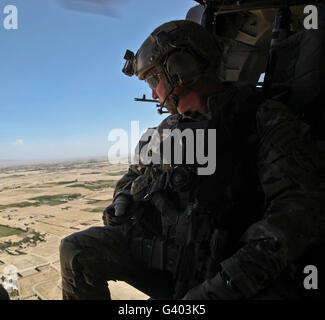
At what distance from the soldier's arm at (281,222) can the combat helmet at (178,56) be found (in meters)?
0.69

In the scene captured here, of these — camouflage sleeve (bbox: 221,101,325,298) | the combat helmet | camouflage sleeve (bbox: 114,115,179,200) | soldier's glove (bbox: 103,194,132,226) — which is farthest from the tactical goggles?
camouflage sleeve (bbox: 221,101,325,298)


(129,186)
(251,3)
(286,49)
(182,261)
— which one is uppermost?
(251,3)

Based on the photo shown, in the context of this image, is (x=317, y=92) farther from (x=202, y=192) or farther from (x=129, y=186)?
(x=129, y=186)

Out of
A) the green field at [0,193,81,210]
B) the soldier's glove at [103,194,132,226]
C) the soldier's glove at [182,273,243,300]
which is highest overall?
the soldier's glove at [103,194,132,226]

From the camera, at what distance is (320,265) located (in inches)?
39.5

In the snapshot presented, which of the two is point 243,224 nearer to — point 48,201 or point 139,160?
point 139,160

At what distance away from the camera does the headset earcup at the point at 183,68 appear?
1.54 m

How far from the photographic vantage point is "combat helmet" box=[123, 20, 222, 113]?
1548 millimetres

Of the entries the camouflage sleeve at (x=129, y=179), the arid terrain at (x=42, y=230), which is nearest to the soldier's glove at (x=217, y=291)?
the camouflage sleeve at (x=129, y=179)

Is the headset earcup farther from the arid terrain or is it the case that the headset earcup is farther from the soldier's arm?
the arid terrain

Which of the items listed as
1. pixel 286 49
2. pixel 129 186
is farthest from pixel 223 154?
pixel 129 186

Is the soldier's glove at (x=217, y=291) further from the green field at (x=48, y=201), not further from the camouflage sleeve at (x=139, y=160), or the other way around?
the green field at (x=48, y=201)

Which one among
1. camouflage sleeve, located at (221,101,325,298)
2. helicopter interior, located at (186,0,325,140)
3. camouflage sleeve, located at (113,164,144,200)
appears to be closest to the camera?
camouflage sleeve, located at (221,101,325,298)

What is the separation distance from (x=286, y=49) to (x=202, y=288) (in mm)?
1283
